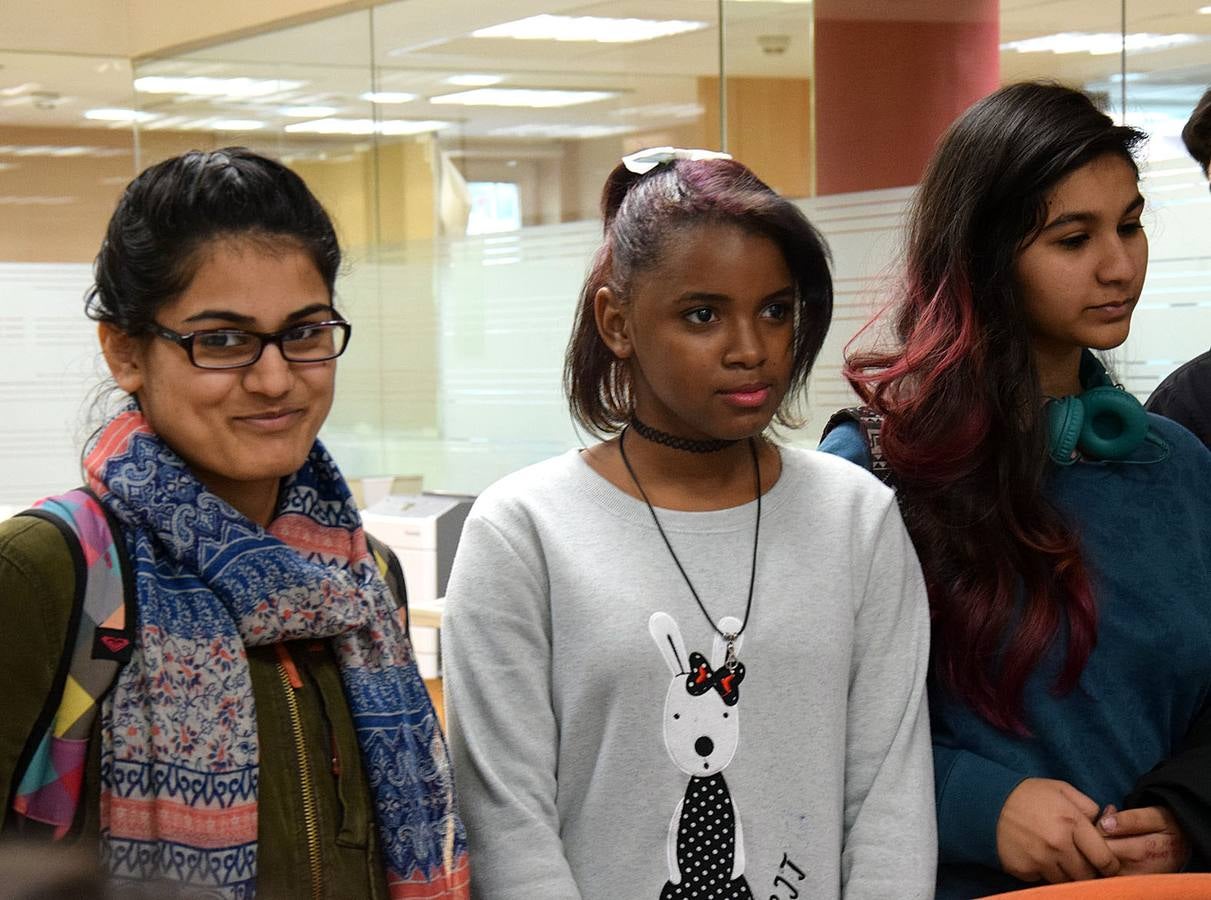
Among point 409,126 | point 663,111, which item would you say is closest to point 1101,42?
point 663,111

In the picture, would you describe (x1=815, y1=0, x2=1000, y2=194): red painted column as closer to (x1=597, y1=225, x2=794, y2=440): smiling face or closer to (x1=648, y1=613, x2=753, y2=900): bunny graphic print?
(x1=597, y1=225, x2=794, y2=440): smiling face

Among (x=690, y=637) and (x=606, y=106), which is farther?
(x=606, y=106)

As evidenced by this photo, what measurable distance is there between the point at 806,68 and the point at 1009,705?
3.31 m

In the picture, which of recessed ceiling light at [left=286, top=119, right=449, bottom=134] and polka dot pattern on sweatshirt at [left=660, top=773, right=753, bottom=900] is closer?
polka dot pattern on sweatshirt at [left=660, top=773, right=753, bottom=900]

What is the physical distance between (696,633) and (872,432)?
0.44 metres

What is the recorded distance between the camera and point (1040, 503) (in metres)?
1.88

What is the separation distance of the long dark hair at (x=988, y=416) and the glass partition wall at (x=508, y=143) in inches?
14.8

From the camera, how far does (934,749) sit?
184 centimetres

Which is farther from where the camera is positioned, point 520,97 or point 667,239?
point 520,97

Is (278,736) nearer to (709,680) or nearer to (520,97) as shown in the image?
(709,680)

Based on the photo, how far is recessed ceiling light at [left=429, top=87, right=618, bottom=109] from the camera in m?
5.92

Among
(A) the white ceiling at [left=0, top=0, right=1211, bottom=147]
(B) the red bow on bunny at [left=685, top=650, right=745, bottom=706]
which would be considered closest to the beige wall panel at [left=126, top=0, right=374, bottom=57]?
(A) the white ceiling at [left=0, top=0, right=1211, bottom=147]

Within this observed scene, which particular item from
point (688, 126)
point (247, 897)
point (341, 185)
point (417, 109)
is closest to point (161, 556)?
point (247, 897)

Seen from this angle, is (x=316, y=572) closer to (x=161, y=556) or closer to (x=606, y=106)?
(x=161, y=556)
